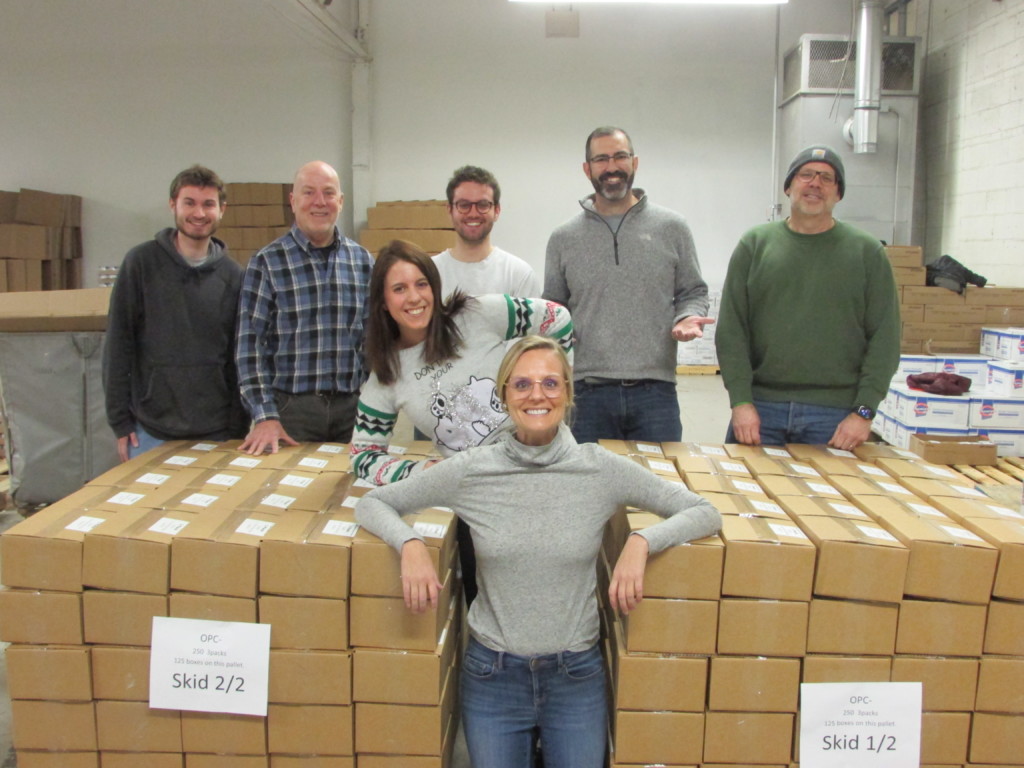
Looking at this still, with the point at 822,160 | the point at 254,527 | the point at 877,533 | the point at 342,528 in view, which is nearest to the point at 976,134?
the point at 822,160

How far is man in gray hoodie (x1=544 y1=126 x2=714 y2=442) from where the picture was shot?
7.27 feet

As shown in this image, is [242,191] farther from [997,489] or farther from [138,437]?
[997,489]

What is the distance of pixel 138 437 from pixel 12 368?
4.19 feet

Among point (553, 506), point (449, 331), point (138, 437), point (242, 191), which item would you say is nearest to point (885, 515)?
point (553, 506)

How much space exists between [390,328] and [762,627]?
39.8 inches

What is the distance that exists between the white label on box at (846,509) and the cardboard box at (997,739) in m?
0.41

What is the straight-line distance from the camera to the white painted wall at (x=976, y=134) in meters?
5.03

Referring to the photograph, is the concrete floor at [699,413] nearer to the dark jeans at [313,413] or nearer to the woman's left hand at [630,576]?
the dark jeans at [313,413]

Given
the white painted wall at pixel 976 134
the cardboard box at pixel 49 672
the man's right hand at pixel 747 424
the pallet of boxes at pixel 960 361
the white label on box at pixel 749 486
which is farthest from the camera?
the white painted wall at pixel 976 134

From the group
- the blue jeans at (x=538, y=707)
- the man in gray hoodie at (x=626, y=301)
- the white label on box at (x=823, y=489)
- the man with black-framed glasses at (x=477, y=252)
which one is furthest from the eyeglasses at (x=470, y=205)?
the blue jeans at (x=538, y=707)

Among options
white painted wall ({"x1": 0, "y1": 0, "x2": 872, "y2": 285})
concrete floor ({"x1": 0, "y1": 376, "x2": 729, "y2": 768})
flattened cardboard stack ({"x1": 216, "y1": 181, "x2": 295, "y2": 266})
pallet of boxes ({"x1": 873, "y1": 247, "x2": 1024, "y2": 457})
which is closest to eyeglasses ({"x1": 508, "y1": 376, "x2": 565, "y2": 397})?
concrete floor ({"x1": 0, "y1": 376, "x2": 729, "y2": 768})

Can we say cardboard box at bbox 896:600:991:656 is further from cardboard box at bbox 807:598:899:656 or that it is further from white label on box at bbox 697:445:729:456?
white label on box at bbox 697:445:729:456

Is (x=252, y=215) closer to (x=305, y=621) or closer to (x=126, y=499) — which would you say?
(x=126, y=499)

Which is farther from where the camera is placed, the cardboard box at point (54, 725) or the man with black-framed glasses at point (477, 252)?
the man with black-framed glasses at point (477, 252)
